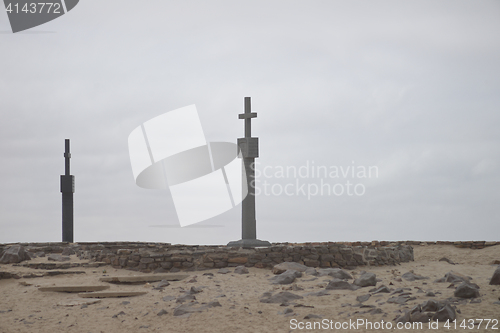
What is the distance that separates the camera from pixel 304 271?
9.09 m

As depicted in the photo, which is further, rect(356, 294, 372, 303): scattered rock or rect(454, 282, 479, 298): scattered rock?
rect(356, 294, 372, 303): scattered rock

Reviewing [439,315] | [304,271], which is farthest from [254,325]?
[304,271]

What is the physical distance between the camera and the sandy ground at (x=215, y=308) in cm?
593

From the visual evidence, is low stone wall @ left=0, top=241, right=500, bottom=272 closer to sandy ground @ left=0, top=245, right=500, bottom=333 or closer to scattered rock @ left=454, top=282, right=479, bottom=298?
sandy ground @ left=0, top=245, right=500, bottom=333

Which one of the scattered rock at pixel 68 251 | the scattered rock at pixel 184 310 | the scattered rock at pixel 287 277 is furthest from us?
the scattered rock at pixel 68 251

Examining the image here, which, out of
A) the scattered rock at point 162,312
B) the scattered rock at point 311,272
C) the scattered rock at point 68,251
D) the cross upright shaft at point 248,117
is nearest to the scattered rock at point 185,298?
the scattered rock at point 162,312

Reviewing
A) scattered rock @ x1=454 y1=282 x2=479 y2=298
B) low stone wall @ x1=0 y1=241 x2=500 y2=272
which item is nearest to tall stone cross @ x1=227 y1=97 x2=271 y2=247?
low stone wall @ x1=0 y1=241 x2=500 y2=272

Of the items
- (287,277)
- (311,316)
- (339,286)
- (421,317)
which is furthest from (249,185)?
(421,317)

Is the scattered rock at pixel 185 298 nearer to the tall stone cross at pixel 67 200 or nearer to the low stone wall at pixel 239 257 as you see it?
the low stone wall at pixel 239 257

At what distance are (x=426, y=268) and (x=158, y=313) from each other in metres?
6.36

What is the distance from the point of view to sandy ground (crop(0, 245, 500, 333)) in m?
5.93

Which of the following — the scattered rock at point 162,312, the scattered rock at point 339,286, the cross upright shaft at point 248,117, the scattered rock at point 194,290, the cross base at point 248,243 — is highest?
the cross upright shaft at point 248,117

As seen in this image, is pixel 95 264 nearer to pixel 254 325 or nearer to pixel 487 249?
pixel 254 325

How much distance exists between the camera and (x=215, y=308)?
6.76 metres
